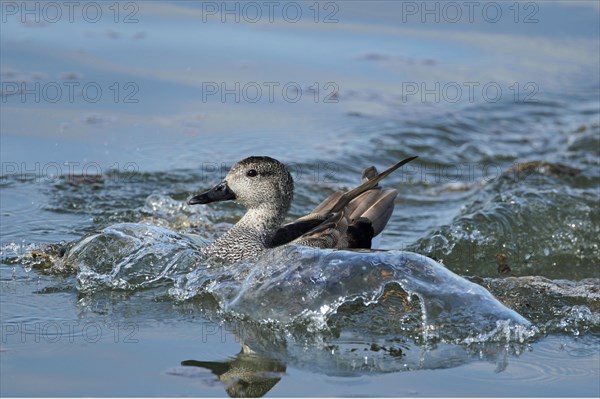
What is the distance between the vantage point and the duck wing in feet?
26.5

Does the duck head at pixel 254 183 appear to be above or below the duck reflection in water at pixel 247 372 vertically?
above

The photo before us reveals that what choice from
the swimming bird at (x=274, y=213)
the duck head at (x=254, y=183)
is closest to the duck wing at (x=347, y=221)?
the swimming bird at (x=274, y=213)

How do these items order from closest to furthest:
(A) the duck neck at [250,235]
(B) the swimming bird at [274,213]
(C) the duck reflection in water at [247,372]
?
(C) the duck reflection in water at [247,372], (A) the duck neck at [250,235], (B) the swimming bird at [274,213]

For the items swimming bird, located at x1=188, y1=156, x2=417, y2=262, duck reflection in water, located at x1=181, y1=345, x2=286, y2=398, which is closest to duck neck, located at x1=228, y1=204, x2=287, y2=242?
swimming bird, located at x1=188, y1=156, x2=417, y2=262

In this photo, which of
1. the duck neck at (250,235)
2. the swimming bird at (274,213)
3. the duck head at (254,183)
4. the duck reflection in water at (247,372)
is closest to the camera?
the duck reflection in water at (247,372)

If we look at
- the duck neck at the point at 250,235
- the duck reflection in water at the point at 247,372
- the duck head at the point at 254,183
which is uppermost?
the duck head at the point at 254,183

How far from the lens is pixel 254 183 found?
8375 millimetres

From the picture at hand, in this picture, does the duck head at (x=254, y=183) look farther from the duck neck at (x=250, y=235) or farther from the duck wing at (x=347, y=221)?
the duck wing at (x=347, y=221)

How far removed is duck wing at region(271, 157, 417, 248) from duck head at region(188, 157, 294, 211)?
12.5 inches

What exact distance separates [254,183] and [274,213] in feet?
0.98

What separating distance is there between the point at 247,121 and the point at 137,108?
4.00 feet

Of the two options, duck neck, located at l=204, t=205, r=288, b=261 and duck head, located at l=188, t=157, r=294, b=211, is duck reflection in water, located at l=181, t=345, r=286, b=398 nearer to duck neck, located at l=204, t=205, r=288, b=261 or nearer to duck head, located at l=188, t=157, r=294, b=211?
duck neck, located at l=204, t=205, r=288, b=261

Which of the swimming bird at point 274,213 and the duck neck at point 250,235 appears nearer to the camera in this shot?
the duck neck at point 250,235

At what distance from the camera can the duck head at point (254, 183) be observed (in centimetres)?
838
